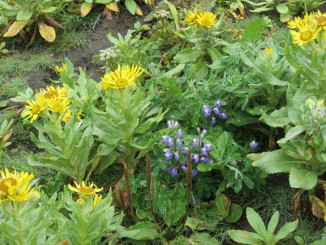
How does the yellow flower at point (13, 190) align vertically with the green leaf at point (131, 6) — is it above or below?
above

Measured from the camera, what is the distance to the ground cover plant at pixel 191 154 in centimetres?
244

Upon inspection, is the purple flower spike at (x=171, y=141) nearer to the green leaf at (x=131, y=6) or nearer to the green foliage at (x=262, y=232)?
the green foliage at (x=262, y=232)

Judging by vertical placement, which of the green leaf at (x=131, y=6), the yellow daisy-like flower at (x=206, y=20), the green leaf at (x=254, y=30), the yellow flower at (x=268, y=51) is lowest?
the green leaf at (x=131, y=6)

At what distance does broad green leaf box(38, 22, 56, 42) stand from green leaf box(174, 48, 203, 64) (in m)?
1.86

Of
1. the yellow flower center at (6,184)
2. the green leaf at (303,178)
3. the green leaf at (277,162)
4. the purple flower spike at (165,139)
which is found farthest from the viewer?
the purple flower spike at (165,139)

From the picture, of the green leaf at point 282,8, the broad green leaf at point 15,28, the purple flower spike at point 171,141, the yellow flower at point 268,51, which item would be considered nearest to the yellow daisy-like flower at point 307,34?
the yellow flower at point 268,51

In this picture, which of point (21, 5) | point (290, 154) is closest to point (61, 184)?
point (290, 154)

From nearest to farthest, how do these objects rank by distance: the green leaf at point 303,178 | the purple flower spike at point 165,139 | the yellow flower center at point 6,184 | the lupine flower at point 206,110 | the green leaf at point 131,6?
the yellow flower center at point 6,184 < the green leaf at point 303,178 < the purple flower spike at point 165,139 < the lupine flower at point 206,110 < the green leaf at point 131,6

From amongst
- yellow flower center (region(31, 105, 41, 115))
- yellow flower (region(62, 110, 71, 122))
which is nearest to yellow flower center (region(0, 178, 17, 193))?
yellow flower center (region(31, 105, 41, 115))

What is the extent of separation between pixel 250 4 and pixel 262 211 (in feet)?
10.2

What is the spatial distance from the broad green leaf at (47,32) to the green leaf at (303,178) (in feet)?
10.8

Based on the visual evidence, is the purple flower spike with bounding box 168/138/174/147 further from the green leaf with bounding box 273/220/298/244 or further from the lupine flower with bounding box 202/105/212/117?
the green leaf with bounding box 273/220/298/244

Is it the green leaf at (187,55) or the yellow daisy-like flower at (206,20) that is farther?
the green leaf at (187,55)

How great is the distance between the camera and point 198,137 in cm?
292
